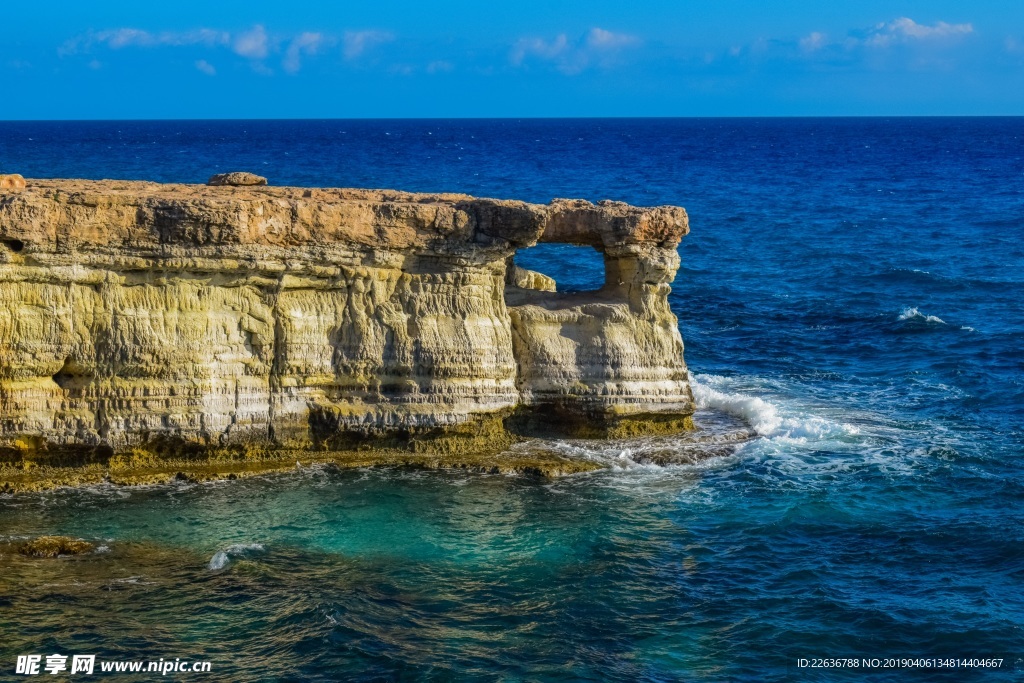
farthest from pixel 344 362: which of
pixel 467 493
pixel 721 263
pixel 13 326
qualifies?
pixel 721 263

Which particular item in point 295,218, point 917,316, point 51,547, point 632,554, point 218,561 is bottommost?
point 632,554

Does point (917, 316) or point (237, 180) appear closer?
point (237, 180)

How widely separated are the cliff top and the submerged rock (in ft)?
15.4

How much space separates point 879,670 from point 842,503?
5576 millimetres

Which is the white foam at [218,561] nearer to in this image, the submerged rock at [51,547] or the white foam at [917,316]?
the submerged rock at [51,547]

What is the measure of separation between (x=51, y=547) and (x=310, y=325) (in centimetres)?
572

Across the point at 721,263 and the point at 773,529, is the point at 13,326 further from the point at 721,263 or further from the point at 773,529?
the point at 721,263

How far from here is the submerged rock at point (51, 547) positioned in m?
17.5

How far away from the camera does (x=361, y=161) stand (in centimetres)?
9969

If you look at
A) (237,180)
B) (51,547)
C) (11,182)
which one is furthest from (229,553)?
(237,180)

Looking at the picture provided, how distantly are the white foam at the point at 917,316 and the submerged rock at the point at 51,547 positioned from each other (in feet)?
82.1

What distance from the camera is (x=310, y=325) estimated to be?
21109 mm

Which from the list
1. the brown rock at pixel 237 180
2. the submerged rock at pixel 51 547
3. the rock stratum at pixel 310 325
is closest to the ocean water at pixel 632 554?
the submerged rock at pixel 51 547

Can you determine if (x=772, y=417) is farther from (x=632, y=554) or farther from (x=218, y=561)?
(x=218, y=561)
